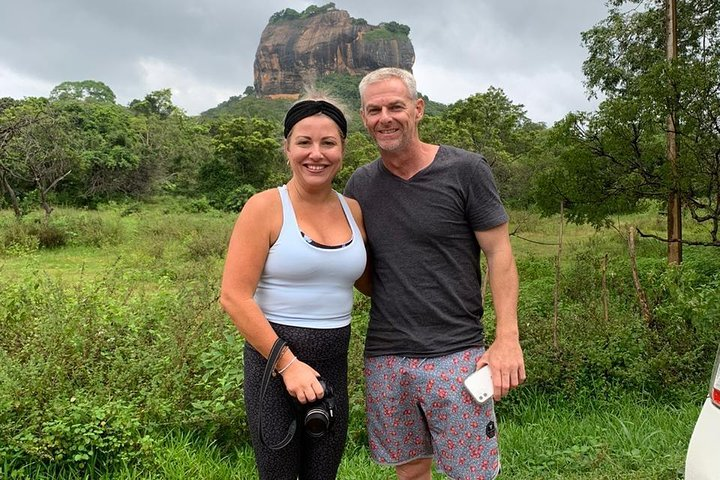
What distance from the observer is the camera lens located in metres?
1.62

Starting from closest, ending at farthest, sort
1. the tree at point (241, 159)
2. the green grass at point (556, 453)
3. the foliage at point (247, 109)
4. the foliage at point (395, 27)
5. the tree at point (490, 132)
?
the green grass at point (556, 453)
the tree at point (490, 132)
the tree at point (241, 159)
the foliage at point (247, 109)
the foliage at point (395, 27)

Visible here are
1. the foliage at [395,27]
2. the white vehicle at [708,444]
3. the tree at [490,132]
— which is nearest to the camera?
the white vehicle at [708,444]

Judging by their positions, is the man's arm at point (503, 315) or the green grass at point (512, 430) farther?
the green grass at point (512, 430)

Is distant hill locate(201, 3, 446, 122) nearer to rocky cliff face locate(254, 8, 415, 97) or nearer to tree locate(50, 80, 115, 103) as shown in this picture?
rocky cliff face locate(254, 8, 415, 97)

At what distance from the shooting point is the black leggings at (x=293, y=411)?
1675 millimetres

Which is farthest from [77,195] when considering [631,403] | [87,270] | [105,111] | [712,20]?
[631,403]

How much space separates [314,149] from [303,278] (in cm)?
36

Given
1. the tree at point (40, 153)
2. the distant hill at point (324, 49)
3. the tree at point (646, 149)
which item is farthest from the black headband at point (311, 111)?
the distant hill at point (324, 49)

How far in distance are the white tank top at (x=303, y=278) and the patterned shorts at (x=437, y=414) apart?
0.30 m

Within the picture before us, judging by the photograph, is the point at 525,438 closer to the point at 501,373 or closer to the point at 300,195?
the point at 501,373

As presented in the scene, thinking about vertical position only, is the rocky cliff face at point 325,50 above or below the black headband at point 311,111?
above

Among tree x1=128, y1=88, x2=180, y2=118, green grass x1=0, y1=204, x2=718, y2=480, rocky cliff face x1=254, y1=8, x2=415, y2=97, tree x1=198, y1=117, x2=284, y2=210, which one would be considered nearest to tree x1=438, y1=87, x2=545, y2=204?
green grass x1=0, y1=204, x2=718, y2=480

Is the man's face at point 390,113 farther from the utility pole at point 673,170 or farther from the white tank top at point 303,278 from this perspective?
the utility pole at point 673,170

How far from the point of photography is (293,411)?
1.71 m
